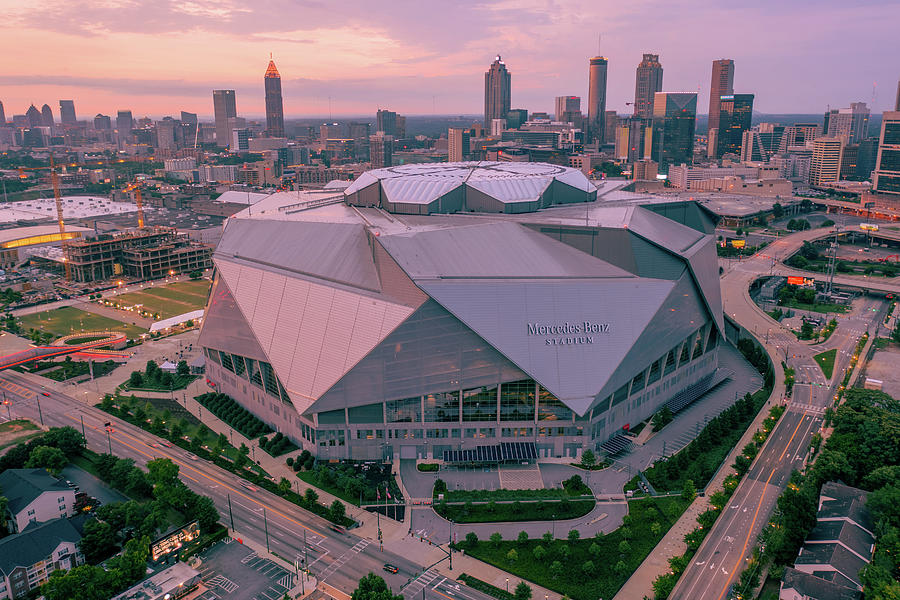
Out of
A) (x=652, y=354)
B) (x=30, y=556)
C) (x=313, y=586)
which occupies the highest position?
(x=652, y=354)

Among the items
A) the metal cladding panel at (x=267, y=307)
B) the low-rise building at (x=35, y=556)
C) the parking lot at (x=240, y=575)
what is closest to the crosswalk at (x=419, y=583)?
the parking lot at (x=240, y=575)

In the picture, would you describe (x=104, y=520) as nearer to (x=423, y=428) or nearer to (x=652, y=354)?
(x=423, y=428)

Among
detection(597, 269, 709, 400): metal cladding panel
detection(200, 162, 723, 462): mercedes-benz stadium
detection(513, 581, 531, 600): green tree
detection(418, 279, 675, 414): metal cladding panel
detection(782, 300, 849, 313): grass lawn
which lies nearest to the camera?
detection(513, 581, 531, 600): green tree

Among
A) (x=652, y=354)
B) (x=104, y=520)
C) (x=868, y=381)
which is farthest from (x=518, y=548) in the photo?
(x=868, y=381)

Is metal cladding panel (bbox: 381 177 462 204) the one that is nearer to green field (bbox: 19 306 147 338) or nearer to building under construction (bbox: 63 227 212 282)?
green field (bbox: 19 306 147 338)

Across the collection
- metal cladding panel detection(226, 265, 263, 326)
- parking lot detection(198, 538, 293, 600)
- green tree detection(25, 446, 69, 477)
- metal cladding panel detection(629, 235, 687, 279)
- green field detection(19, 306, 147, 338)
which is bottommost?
parking lot detection(198, 538, 293, 600)

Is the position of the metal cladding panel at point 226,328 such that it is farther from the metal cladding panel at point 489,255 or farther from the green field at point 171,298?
the green field at point 171,298

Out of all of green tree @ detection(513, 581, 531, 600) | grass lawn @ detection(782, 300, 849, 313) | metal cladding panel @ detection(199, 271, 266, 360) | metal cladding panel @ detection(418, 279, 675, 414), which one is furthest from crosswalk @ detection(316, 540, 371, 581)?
grass lawn @ detection(782, 300, 849, 313)
